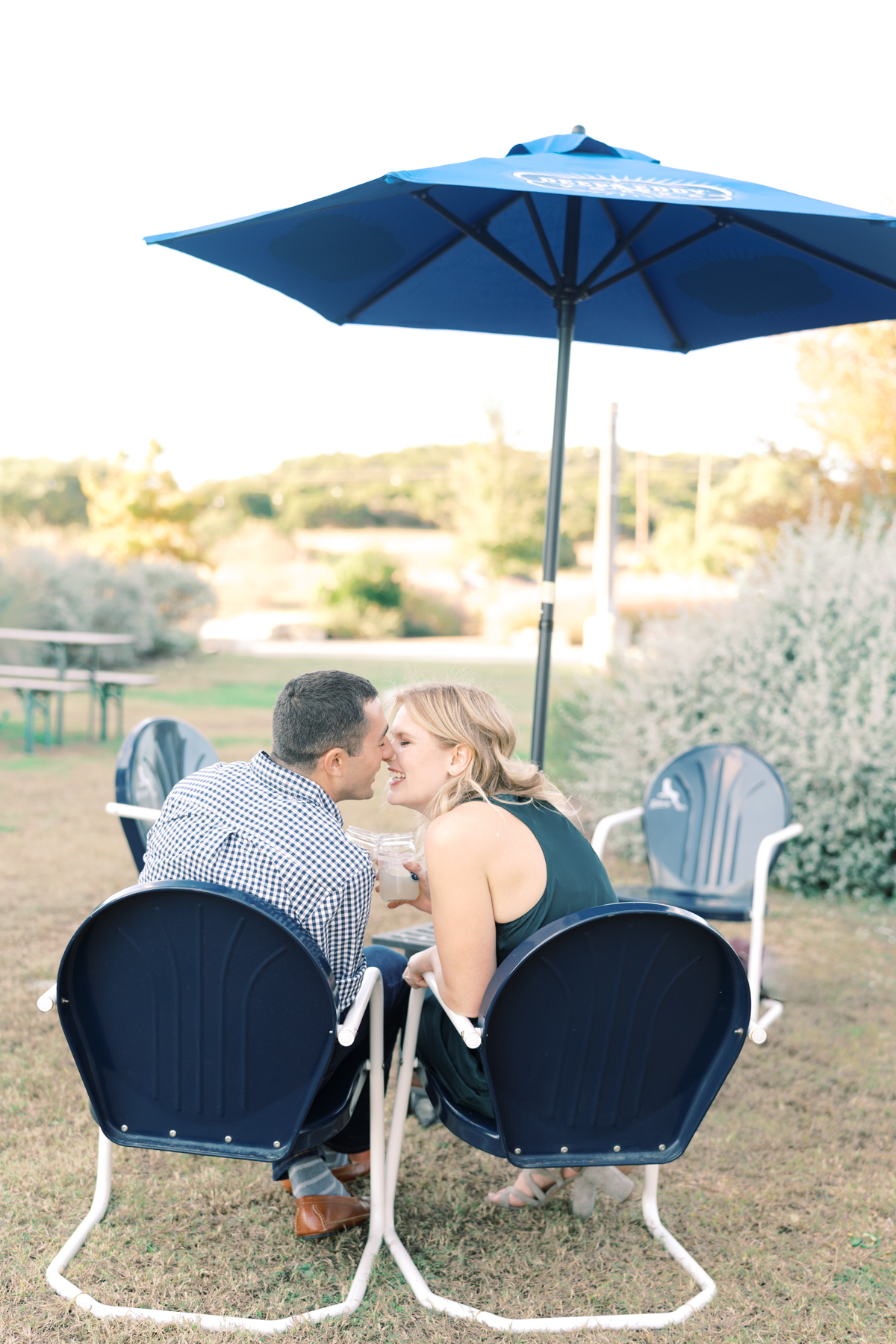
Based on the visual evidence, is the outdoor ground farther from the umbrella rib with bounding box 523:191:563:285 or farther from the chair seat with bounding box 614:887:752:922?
the umbrella rib with bounding box 523:191:563:285

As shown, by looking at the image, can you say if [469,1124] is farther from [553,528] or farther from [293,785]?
[553,528]

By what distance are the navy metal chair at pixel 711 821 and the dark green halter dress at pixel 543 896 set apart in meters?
1.74

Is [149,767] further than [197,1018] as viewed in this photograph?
Yes

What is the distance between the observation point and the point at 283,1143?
1.77 metres

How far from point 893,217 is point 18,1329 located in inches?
106

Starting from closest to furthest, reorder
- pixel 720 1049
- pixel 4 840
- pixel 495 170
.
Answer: pixel 720 1049 < pixel 495 170 < pixel 4 840

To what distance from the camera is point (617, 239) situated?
123 inches

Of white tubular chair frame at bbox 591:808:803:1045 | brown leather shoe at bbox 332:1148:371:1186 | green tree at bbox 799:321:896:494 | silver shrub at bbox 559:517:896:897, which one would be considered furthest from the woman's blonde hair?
green tree at bbox 799:321:896:494

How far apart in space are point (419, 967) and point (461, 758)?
1.43 feet

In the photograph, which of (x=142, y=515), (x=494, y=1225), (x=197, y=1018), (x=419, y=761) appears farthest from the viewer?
(x=142, y=515)

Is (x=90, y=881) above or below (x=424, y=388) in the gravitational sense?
below

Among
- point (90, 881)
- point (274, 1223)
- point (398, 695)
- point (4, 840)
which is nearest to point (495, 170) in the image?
point (398, 695)

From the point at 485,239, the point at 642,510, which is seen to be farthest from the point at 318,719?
the point at 642,510

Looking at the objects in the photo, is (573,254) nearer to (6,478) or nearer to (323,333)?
(323,333)
